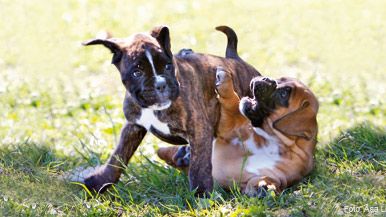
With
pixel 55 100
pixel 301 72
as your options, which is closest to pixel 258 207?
pixel 55 100

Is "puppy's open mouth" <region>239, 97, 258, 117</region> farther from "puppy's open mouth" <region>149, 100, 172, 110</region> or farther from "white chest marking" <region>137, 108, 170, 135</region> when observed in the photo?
"puppy's open mouth" <region>149, 100, 172, 110</region>

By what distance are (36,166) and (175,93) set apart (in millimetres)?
1745

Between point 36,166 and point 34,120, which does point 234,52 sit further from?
point 34,120

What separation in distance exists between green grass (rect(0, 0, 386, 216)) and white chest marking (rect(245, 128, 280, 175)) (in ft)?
0.76

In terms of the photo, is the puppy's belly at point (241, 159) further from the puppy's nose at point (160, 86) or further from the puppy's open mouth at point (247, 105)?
the puppy's nose at point (160, 86)

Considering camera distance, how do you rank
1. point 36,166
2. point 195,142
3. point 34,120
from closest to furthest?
point 195,142
point 36,166
point 34,120

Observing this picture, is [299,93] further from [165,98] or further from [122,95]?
[122,95]

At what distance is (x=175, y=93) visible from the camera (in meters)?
5.27

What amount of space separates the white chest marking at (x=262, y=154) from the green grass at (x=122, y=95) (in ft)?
0.76

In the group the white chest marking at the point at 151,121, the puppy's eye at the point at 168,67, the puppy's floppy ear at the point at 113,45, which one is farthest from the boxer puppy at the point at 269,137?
the puppy's floppy ear at the point at 113,45

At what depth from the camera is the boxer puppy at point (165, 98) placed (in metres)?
5.20

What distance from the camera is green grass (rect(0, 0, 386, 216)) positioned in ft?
17.8

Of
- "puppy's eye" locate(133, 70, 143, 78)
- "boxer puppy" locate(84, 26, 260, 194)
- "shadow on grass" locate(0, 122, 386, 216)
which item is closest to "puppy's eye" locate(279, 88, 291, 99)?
"boxer puppy" locate(84, 26, 260, 194)

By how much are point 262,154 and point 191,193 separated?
2.14 feet
